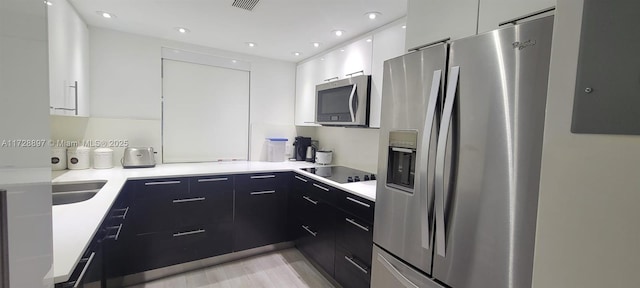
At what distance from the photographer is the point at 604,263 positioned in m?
0.55

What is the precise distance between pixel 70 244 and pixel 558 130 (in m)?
1.64

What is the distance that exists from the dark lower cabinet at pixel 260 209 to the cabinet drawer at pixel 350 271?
0.87 metres

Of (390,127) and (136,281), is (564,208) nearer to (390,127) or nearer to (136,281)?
(390,127)

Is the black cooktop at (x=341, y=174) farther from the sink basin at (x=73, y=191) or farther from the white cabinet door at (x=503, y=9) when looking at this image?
the sink basin at (x=73, y=191)

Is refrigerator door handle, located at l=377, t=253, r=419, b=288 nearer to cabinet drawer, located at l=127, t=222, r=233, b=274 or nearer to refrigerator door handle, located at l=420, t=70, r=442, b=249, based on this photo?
refrigerator door handle, located at l=420, t=70, r=442, b=249

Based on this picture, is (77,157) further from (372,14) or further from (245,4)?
(372,14)

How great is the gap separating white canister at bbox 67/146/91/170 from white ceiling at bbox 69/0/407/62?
1139 mm

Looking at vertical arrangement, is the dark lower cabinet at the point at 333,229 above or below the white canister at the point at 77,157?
below

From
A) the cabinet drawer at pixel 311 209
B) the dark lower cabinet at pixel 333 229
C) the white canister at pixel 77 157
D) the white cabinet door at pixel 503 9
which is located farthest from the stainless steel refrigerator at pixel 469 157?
the white canister at pixel 77 157

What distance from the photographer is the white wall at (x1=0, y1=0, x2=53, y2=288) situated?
0.37 meters

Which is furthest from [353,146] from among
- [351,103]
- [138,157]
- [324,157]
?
[138,157]

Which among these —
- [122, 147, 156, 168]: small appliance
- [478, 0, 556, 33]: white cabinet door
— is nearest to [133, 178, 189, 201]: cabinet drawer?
[122, 147, 156, 168]: small appliance

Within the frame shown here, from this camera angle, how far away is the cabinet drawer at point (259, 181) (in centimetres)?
261

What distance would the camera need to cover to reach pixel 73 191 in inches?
77.8
